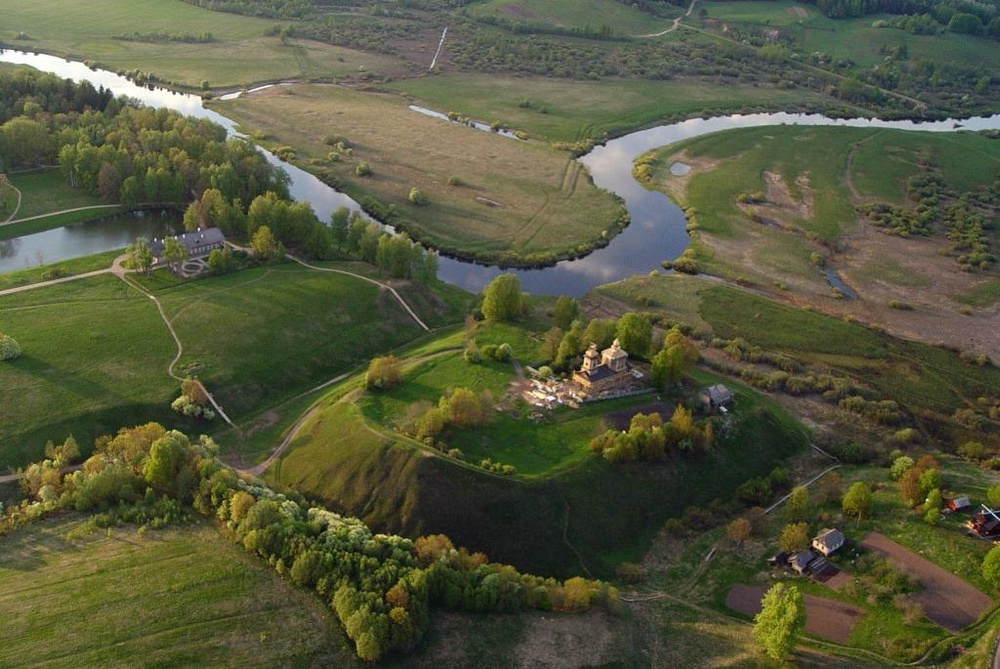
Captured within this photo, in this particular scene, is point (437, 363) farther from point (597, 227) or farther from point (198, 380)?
point (597, 227)

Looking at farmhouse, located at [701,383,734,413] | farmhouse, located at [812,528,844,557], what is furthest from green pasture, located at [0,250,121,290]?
farmhouse, located at [812,528,844,557]

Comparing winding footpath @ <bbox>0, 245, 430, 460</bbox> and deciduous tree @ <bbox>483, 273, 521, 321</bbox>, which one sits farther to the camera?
deciduous tree @ <bbox>483, 273, 521, 321</bbox>

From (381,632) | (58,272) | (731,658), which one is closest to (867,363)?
(731,658)

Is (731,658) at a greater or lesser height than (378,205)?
lesser

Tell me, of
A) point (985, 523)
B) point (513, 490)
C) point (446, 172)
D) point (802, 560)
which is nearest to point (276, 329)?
point (513, 490)

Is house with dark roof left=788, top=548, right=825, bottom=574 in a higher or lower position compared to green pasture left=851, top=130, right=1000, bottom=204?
lower

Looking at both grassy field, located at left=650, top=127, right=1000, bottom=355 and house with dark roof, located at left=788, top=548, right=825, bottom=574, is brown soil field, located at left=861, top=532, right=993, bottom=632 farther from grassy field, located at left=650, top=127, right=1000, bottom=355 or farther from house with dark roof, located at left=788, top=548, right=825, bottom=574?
→ grassy field, located at left=650, top=127, right=1000, bottom=355

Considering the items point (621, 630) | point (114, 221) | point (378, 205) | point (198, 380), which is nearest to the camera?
point (621, 630)
